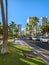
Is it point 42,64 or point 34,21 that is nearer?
point 42,64

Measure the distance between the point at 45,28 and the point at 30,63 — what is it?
237 ft

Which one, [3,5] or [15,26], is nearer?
[3,5]

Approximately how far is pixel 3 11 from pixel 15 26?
10945cm

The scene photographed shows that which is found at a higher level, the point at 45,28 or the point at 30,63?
the point at 45,28

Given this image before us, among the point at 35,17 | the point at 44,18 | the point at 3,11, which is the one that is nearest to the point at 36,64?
the point at 3,11

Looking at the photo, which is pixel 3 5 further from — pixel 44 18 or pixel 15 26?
pixel 44 18

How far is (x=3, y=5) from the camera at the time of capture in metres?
15.0

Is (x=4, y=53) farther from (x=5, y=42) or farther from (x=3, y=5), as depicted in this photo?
(x=3, y=5)

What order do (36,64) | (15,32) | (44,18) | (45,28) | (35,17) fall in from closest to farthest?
(36,64) → (45,28) → (35,17) → (15,32) → (44,18)

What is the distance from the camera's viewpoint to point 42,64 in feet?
35.5

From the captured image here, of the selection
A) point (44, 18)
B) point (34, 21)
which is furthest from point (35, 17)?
point (44, 18)

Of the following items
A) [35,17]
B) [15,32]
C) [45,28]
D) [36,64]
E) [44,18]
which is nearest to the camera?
[36,64]

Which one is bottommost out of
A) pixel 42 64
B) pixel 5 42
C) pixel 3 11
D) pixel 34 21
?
pixel 42 64

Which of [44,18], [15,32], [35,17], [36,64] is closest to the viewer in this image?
[36,64]
